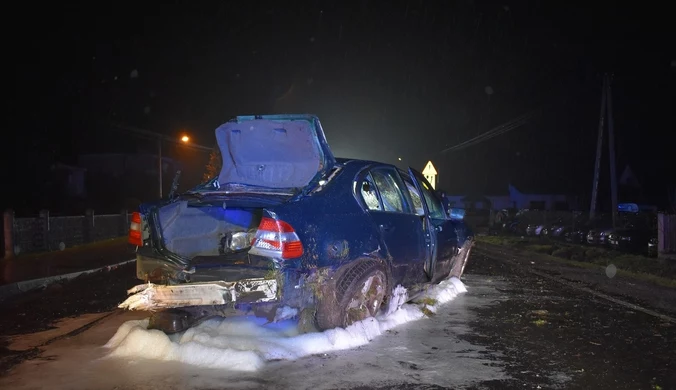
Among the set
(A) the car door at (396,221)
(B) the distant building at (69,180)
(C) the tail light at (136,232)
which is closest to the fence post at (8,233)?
(C) the tail light at (136,232)

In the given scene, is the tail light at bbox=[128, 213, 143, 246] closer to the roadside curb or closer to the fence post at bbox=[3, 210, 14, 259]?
the roadside curb

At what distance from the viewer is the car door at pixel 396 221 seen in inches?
250

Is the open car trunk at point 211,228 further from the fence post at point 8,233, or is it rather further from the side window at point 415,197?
the fence post at point 8,233

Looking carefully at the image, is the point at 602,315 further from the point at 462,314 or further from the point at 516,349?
the point at 516,349

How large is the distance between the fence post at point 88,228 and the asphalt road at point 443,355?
13.4 meters

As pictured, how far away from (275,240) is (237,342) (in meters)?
1.00

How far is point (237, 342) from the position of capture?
5352 mm

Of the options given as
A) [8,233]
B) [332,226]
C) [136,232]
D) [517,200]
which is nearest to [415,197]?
[332,226]

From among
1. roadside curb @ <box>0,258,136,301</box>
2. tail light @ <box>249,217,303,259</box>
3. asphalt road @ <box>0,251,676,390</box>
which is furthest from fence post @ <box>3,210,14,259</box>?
tail light @ <box>249,217,303,259</box>

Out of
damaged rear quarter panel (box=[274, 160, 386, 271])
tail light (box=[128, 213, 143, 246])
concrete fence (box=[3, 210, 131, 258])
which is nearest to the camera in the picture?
damaged rear quarter panel (box=[274, 160, 386, 271])

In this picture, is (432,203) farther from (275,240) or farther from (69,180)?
(69,180)

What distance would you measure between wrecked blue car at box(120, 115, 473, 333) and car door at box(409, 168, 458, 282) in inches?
1.4

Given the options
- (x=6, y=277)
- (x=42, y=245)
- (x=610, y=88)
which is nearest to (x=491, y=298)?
(x=6, y=277)

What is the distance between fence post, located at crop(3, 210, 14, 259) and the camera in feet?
52.8
